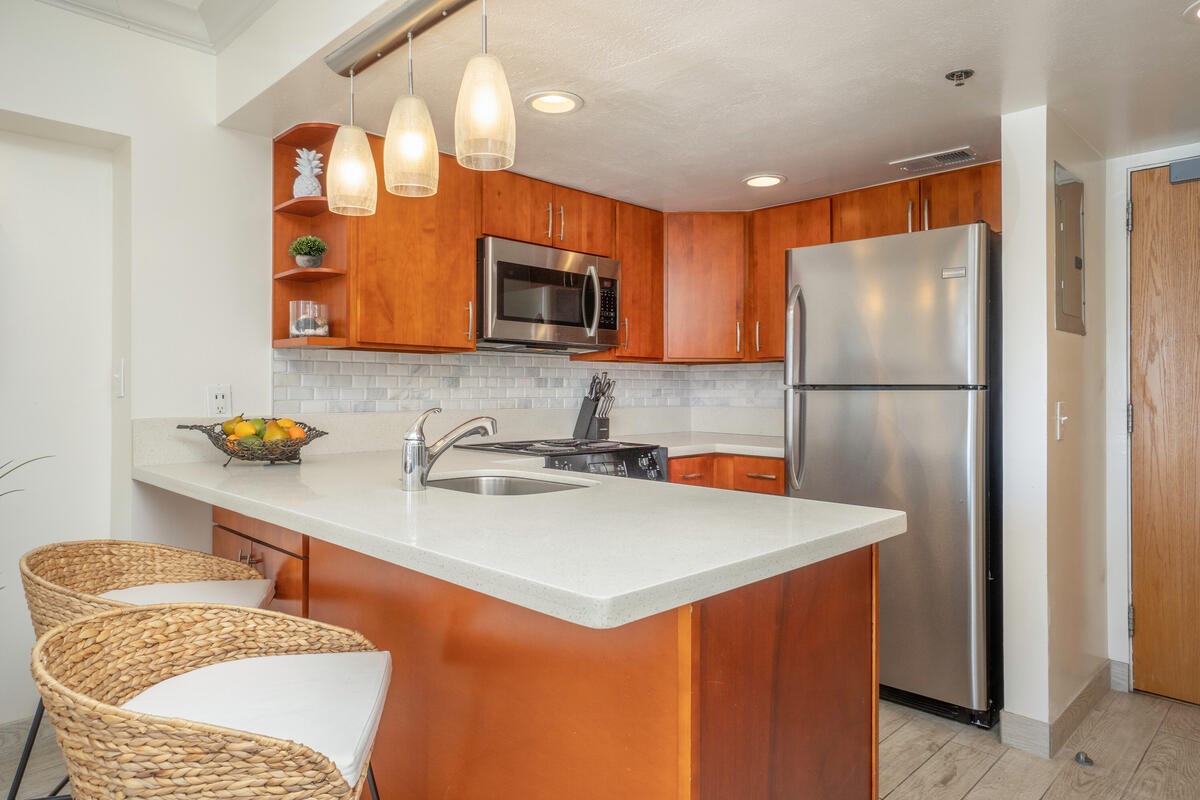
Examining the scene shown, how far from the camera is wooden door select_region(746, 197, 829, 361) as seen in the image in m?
3.57

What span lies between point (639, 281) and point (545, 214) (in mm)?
680

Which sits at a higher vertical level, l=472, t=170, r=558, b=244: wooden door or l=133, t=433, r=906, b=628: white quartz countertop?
l=472, t=170, r=558, b=244: wooden door

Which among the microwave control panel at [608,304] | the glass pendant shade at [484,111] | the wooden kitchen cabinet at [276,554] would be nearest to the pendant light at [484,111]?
the glass pendant shade at [484,111]

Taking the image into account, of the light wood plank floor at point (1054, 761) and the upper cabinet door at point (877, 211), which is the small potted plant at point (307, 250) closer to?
the upper cabinet door at point (877, 211)

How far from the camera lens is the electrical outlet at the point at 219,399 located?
8.31 ft

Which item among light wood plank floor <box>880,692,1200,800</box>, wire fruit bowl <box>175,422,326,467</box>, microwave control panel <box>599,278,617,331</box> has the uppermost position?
microwave control panel <box>599,278,617,331</box>

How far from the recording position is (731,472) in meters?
3.61

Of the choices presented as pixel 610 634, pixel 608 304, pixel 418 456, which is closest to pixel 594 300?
pixel 608 304

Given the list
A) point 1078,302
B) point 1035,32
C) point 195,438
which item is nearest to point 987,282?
point 1078,302

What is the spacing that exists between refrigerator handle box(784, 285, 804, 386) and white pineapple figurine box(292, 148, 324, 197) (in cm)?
186

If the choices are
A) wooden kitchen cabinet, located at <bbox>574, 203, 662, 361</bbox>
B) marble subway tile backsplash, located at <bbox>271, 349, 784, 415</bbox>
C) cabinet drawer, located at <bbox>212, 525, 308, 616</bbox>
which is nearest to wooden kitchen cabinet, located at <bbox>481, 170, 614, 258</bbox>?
wooden kitchen cabinet, located at <bbox>574, 203, 662, 361</bbox>

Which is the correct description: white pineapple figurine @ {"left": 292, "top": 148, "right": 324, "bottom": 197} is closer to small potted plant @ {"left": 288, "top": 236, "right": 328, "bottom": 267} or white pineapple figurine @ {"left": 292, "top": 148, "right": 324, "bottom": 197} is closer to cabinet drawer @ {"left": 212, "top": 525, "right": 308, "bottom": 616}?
small potted plant @ {"left": 288, "top": 236, "right": 328, "bottom": 267}

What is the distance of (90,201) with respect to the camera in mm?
2504

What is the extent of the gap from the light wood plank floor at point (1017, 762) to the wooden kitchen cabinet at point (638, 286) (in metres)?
1.98
